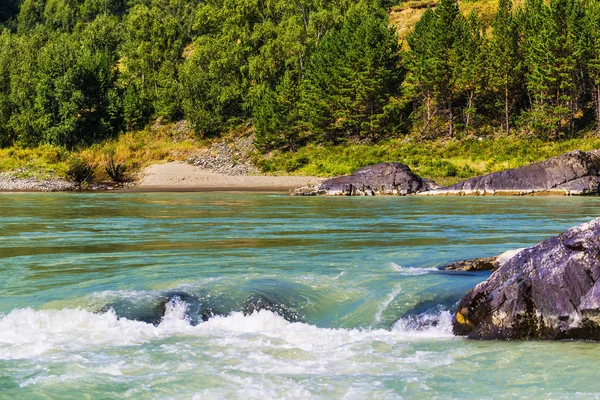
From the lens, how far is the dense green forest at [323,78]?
168 feet

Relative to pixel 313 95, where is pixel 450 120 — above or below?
below

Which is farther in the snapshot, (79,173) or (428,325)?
(79,173)

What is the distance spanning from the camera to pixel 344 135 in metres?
61.4

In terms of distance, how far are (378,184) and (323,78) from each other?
22.5 m

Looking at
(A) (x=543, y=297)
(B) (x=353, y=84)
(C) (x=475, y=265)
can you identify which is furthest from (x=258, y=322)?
(B) (x=353, y=84)

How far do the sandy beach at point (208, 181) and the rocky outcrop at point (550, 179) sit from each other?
12501mm

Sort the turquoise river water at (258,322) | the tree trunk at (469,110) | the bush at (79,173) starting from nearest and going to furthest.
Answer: the turquoise river water at (258,322), the bush at (79,173), the tree trunk at (469,110)

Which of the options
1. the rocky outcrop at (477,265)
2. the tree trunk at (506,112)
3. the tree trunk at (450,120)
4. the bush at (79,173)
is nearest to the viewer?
the rocky outcrop at (477,265)

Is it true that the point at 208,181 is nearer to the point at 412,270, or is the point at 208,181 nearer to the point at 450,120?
the point at 450,120

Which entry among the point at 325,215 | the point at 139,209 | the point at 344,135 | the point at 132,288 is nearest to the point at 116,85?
the point at 344,135

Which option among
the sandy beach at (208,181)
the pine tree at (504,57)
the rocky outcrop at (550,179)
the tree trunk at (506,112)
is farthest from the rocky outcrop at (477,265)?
the tree trunk at (506,112)

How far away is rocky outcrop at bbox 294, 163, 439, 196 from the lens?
121 ft

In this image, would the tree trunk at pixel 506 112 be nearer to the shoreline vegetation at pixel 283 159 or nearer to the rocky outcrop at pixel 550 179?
the shoreline vegetation at pixel 283 159

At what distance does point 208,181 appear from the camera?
49.2 metres
